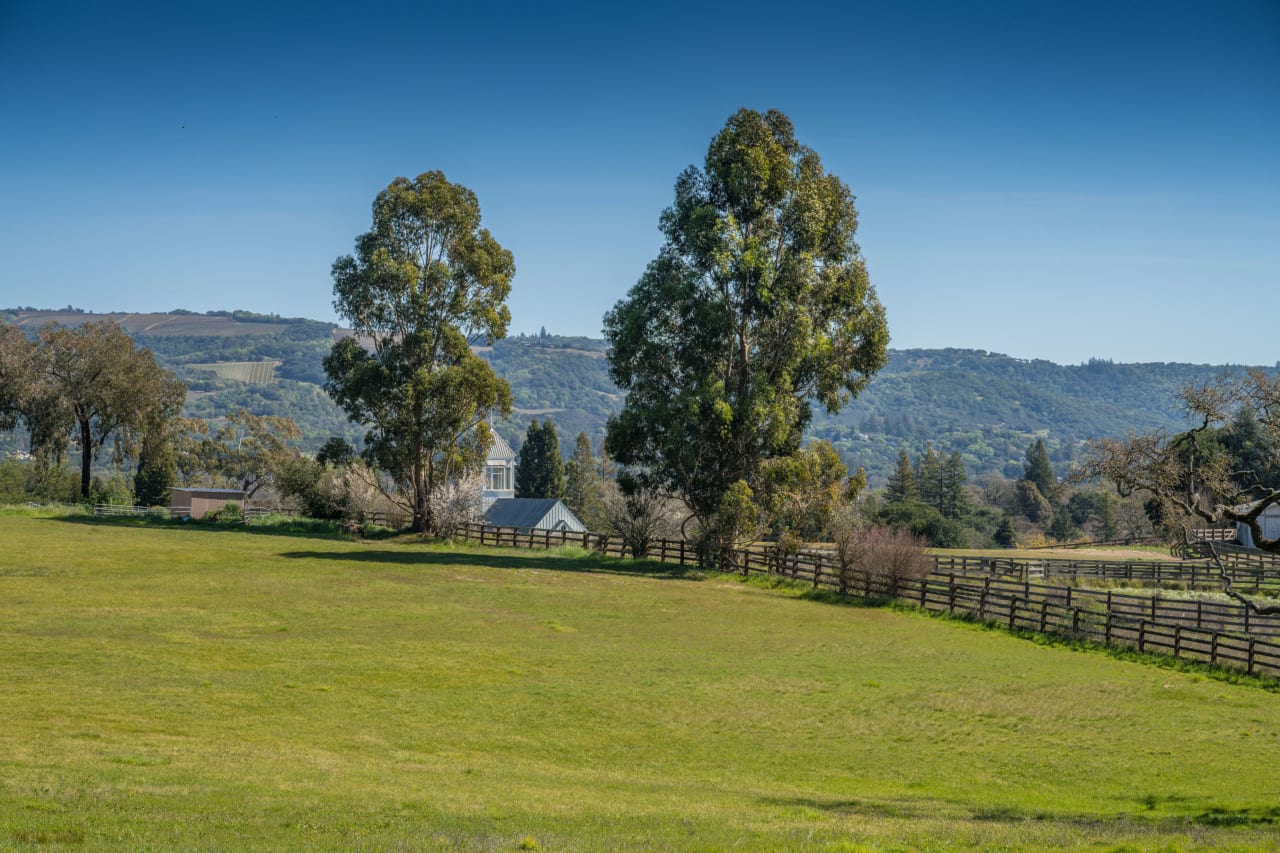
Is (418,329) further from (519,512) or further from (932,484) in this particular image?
(932,484)

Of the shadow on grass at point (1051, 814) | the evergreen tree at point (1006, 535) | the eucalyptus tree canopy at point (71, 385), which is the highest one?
the eucalyptus tree canopy at point (71, 385)

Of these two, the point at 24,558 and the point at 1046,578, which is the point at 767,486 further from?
the point at 24,558

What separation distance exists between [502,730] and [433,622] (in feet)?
38.4

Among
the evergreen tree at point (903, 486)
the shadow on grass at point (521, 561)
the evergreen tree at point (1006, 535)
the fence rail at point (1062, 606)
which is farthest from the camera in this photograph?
the evergreen tree at point (903, 486)

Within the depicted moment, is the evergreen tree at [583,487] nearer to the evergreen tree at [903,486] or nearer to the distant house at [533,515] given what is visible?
the distant house at [533,515]

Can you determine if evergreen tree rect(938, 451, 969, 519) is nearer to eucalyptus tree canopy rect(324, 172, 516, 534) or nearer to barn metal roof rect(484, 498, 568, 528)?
barn metal roof rect(484, 498, 568, 528)

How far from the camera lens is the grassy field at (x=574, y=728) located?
11.8 metres

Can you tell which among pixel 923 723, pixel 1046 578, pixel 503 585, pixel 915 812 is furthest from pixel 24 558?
pixel 1046 578

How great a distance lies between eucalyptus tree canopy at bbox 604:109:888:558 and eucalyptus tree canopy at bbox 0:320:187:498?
38895mm

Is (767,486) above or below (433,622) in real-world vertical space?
above

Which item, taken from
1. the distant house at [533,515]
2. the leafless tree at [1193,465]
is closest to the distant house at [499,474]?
the distant house at [533,515]

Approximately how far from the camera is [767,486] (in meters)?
45.5

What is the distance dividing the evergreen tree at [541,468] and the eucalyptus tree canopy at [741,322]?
5875 cm

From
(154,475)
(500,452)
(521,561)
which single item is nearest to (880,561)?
(521,561)
